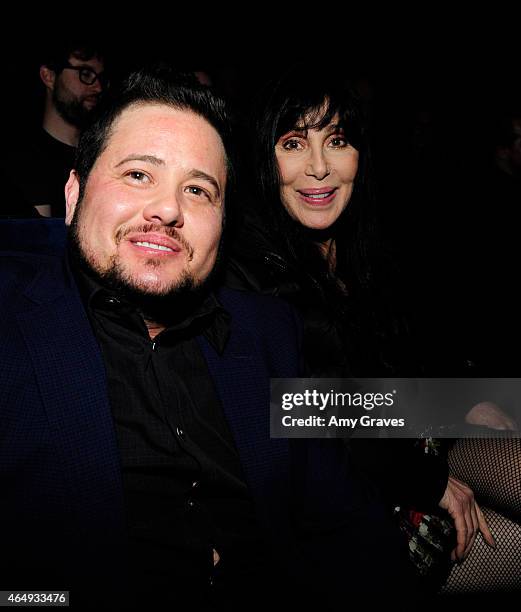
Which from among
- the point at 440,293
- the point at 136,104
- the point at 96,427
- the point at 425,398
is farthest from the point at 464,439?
the point at 136,104

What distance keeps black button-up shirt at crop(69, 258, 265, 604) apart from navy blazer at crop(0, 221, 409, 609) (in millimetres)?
60

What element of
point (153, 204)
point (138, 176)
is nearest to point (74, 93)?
point (138, 176)

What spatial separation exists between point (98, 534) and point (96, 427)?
0.23 metres

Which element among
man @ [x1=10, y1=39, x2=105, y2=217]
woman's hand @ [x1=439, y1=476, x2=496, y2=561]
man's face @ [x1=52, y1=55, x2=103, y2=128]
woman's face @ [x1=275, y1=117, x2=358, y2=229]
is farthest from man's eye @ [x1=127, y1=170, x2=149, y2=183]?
man's face @ [x1=52, y1=55, x2=103, y2=128]

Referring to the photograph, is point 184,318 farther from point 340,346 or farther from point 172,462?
point 340,346

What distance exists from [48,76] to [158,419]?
2.95 m

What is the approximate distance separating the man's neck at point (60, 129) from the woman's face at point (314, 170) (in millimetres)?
1772

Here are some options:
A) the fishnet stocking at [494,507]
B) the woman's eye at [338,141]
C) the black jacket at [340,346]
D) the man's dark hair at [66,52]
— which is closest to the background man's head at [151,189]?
the black jacket at [340,346]

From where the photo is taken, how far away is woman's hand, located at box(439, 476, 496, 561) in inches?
56.4

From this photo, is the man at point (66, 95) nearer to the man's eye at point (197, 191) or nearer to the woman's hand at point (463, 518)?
the man's eye at point (197, 191)

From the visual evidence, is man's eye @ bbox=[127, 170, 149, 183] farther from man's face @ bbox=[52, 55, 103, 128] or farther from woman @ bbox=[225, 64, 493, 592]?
man's face @ bbox=[52, 55, 103, 128]

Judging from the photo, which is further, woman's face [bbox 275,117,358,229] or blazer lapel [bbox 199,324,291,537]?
woman's face [bbox 275,117,358,229]

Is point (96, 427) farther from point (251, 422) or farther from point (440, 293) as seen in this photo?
point (440, 293)

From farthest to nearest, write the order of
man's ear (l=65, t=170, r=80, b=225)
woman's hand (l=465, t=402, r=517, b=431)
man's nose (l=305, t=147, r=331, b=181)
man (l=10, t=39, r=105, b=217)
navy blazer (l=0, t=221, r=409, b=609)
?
1. man (l=10, t=39, r=105, b=217)
2. man's nose (l=305, t=147, r=331, b=181)
3. woman's hand (l=465, t=402, r=517, b=431)
4. man's ear (l=65, t=170, r=80, b=225)
5. navy blazer (l=0, t=221, r=409, b=609)
